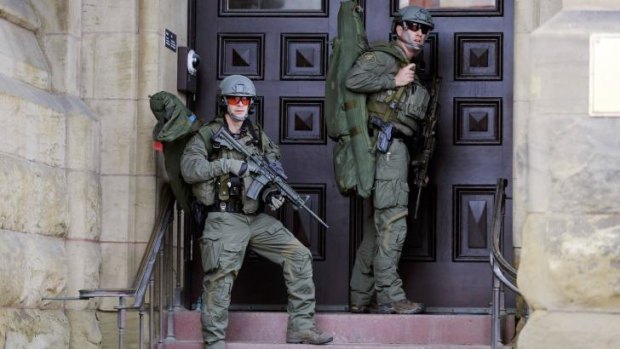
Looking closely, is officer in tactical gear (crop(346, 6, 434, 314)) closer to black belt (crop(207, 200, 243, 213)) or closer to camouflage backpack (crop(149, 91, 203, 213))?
black belt (crop(207, 200, 243, 213))

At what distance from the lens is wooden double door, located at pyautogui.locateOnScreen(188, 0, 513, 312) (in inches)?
508

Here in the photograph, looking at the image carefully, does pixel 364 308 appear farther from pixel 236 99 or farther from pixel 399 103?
pixel 236 99

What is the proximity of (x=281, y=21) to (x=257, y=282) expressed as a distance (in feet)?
6.60

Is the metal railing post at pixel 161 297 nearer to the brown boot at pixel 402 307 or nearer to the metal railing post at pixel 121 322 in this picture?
the metal railing post at pixel 121 322

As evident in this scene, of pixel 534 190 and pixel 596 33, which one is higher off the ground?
pixel 596 33

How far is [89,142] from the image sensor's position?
1180 centimetres

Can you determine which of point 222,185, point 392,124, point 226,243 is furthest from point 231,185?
point 392,124

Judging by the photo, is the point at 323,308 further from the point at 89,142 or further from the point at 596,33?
the point at 596,33

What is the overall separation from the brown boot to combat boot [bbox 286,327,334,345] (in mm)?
562

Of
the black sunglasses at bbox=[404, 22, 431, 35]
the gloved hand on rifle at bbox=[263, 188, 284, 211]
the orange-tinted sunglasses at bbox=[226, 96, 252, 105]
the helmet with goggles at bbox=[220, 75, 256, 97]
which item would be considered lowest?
the gloved hand on rifle at bbox=[263, 188, 284, 211]

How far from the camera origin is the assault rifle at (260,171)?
464 inches

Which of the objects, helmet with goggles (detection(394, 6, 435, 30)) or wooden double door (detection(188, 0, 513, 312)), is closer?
helmet with goggles (detection(394, 6, 435, 30))

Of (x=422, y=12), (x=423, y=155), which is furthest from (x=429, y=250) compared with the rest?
(x=422, y=12)

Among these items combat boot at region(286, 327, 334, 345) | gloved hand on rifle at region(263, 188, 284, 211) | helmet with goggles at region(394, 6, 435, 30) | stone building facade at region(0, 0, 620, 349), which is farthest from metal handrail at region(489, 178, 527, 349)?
gloved hand on rifle at region(263, 188, 284, 211)
